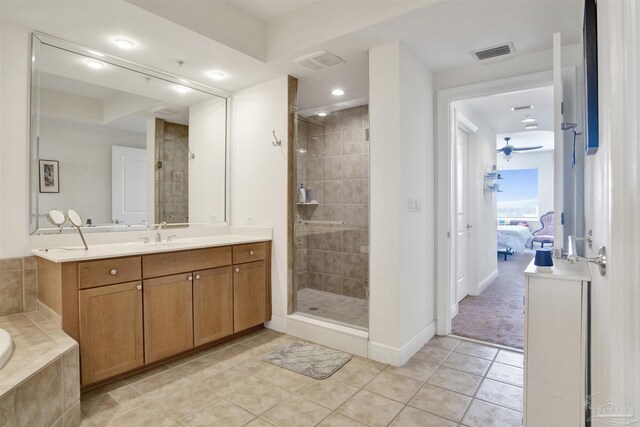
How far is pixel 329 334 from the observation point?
2.79 metres

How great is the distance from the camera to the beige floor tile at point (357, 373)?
87.7 inches

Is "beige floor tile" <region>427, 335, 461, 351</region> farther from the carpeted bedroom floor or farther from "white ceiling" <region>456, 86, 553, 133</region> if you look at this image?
"white ceiling" <region>456, 86, 553, 133</region>

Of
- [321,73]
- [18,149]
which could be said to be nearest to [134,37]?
[18,149]

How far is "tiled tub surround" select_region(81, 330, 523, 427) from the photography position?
72.1 inches

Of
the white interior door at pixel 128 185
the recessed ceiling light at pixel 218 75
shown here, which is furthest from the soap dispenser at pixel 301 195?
the white interior door at pixel 128 185

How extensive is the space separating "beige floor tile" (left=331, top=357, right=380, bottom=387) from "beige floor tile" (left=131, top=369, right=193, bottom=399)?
1033mm

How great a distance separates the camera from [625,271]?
2.29ft

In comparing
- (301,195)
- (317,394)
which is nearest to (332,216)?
(301,195)

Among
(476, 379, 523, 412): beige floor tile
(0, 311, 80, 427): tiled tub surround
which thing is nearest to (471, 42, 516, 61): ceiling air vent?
(476, 379, 523, 412): beige floor tile

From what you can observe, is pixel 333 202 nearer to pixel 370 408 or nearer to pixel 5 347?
pixel 370 408

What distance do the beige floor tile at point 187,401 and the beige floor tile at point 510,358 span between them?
6.91 ft

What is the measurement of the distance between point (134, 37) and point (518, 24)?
2.66 meters

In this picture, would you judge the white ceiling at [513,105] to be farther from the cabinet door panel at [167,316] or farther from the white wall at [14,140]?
the white wall at [14,140]

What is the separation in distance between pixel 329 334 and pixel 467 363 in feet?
3.56
